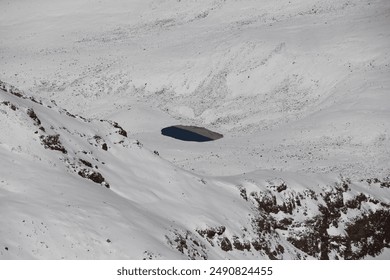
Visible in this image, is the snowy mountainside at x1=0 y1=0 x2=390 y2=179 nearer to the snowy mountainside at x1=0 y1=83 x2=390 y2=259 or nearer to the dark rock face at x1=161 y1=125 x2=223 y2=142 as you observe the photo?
the dark rock face at x1=161 y1=125 x2=223 y2=142

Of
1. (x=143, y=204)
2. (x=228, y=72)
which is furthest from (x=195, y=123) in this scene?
(x=143, y=204)

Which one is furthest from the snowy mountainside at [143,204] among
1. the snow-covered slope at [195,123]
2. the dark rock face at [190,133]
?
the dark rock face at [190,133]

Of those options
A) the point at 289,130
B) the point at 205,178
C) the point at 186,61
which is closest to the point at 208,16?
the point at 186,61

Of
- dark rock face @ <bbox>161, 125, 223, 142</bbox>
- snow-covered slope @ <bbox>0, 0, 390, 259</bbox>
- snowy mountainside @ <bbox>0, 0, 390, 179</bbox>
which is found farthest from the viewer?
dark rock face @ <bbox>161, 125, 223, 142</bbox>

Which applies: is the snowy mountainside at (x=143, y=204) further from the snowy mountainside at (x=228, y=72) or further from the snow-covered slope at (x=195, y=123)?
the snowy mountainside at (x=228, y=72)

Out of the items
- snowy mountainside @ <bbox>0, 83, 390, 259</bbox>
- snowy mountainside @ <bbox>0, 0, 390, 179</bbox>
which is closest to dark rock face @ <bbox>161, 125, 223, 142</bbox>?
snowy mountainside @ <bbox>0, 0, 390, 179</bbox>

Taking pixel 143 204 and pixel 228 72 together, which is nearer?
pixel 143 204

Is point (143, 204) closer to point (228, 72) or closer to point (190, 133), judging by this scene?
point (190, 133)
